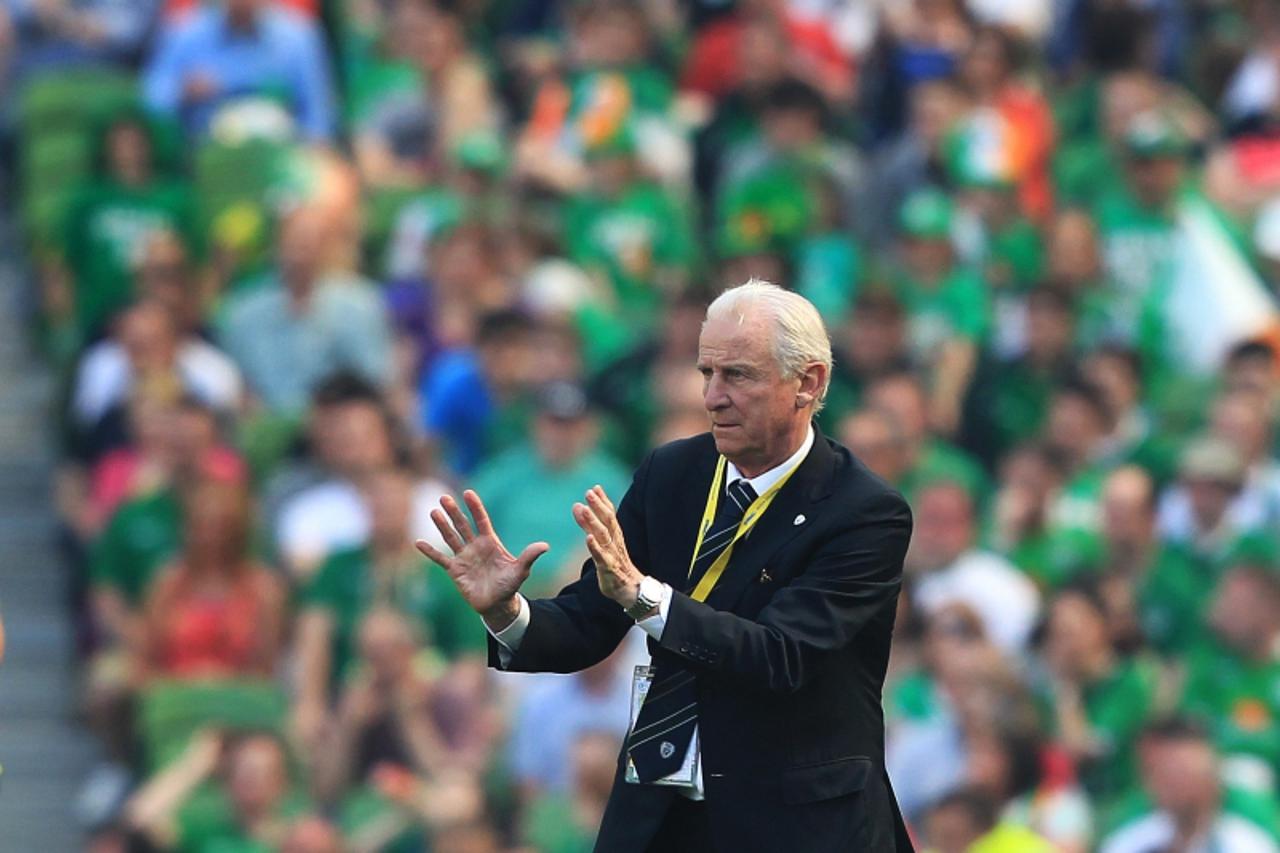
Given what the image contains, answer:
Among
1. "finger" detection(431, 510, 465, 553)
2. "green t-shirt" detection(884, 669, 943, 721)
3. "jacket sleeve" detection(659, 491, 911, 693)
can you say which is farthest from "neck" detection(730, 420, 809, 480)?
"green t-shirt" detection(884, 669, 943, 721)

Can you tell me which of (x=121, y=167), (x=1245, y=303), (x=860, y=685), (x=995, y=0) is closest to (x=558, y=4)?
(x=995, y=0)

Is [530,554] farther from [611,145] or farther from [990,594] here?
[611,145]

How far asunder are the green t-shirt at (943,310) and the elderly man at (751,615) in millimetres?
6780

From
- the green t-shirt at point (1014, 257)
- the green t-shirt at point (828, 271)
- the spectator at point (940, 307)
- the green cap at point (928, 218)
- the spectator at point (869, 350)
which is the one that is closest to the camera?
the spectator at point (869, 350)

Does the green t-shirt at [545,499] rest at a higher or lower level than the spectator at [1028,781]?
higher

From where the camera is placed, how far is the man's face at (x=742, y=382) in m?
4.84

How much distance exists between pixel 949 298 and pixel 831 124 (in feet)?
5.83

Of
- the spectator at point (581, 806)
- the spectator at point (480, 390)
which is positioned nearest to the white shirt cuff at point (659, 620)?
the spectator at point (581, 806)

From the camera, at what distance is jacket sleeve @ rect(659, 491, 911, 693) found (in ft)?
15.5

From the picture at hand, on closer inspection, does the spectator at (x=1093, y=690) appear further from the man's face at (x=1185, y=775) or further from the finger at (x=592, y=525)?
the finger at (x=592, y=525)

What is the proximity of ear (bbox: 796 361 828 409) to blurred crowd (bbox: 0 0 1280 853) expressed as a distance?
3.92m

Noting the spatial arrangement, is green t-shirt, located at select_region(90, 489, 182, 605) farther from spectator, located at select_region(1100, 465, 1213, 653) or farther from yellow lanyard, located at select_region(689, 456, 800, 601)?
yellow lanyard, located at select_region(689, 456, 800, 601)

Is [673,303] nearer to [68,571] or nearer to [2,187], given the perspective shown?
[68,571]

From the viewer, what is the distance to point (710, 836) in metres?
5.03
